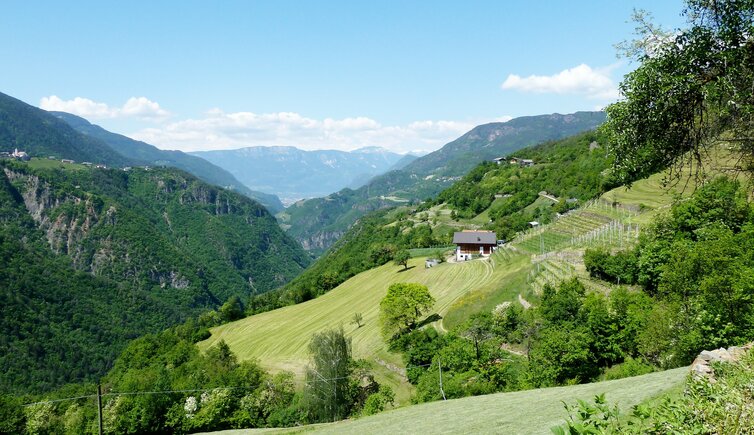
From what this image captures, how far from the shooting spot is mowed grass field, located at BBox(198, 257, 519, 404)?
64.4m

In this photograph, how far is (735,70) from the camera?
10.7 metres

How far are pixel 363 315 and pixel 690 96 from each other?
252 feet

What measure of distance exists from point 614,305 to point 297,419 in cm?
3151

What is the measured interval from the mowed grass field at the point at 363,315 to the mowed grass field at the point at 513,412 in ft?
93.3

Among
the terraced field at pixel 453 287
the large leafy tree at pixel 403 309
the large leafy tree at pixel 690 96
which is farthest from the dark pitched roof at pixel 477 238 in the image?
the large leafy tree at pixel 690 96

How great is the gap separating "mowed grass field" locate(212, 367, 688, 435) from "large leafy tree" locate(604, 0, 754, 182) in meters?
6.57

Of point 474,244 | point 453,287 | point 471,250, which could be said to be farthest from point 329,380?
point 474,244

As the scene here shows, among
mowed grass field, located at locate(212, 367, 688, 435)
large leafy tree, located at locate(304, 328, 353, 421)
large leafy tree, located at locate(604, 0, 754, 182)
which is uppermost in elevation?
large leafy tree, located at locate(604, 0, 754, 182)

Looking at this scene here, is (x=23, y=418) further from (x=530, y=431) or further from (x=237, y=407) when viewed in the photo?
(x=530, y=431)

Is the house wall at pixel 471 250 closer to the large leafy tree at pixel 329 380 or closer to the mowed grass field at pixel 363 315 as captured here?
the mowed grass field at pixel 363 315

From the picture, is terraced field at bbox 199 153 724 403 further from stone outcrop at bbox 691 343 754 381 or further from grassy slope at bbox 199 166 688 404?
stone outcrop at bbox 691 343 754 381

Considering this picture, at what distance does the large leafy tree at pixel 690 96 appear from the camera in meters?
10.9

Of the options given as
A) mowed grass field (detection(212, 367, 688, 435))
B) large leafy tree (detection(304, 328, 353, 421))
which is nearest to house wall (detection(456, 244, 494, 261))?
large leafy tree (detection(304, 328, 353, 421))

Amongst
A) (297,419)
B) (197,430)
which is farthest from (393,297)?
(197,430)
